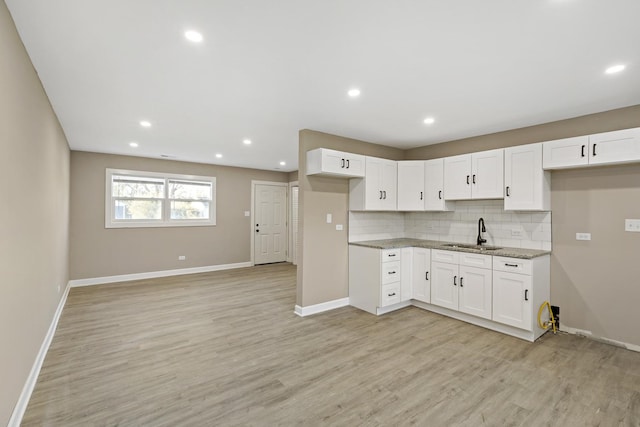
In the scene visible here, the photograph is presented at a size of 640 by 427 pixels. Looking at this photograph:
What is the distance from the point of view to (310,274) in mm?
4148

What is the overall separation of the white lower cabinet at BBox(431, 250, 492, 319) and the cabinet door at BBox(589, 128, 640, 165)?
59.3 inches

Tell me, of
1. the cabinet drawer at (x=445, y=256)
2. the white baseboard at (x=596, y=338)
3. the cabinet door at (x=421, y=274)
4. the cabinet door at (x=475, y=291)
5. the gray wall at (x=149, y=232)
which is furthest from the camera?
the gray wall at (x=149, y=232)

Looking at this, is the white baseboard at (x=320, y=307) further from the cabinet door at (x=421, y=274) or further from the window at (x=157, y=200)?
the window at (x=157, y=200)

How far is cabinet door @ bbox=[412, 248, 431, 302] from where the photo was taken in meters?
4.29

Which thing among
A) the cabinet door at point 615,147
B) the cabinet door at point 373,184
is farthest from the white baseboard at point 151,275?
the cabinet door at point 615,147

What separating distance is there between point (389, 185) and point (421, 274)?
1.41 meters

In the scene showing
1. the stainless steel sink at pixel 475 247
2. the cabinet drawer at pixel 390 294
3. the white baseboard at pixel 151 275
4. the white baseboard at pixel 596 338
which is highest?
the stainless steel sink at pixel 475 247

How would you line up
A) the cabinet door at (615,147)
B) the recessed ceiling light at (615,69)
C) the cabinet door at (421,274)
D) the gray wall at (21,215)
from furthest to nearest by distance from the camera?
the cabinet door at (421,274)
the cabinet door at (615,147)
the recessed ceiling light at (615,69)
the gray wall at (21,215)

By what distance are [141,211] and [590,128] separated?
7465 mm

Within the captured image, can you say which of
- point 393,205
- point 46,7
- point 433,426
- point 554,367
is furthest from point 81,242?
point 554,367

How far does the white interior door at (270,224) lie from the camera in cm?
790

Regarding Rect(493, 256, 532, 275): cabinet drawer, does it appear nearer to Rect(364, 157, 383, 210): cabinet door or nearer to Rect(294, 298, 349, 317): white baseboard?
Rect(364, 157, 383, 210): cabinet door

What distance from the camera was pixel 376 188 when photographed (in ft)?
14.7

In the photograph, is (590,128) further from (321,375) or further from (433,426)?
(321,375)
